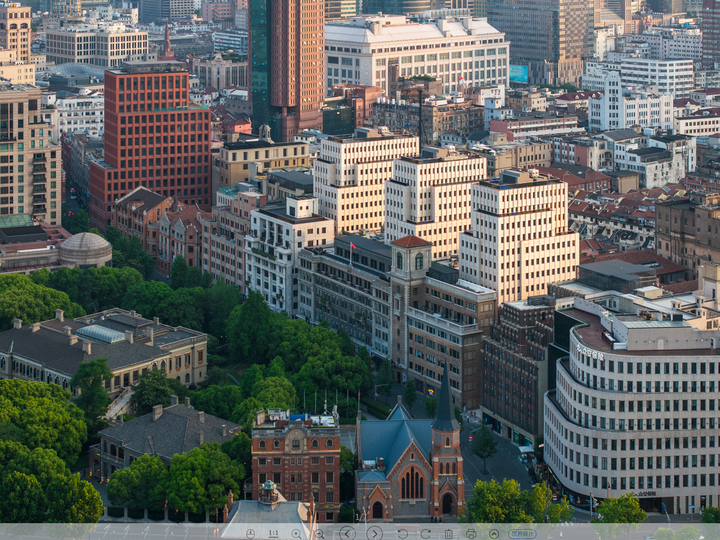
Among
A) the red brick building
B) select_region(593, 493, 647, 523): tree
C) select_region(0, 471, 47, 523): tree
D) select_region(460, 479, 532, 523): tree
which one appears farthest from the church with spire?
select_region(0, 471, 47, 523): tree

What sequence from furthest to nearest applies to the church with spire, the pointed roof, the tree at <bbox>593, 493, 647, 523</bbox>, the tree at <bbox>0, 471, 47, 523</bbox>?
1. the church with spire
2. the pointed roof
3. the tree at <bbox>0, 471, 47, 523</bbox>
4. the tree at <bbox>593, 493, 647, 523</bbox>

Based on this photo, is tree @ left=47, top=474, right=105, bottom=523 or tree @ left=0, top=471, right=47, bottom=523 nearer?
tree @ left=47, top=474, right=105, bottom=523

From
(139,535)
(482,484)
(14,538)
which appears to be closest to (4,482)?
(14,538)

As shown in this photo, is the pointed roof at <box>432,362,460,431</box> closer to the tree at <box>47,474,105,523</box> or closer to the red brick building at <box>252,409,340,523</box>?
the red brick building at <box>252,409,340,523</box>

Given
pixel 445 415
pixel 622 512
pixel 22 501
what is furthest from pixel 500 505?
pixel 22 501

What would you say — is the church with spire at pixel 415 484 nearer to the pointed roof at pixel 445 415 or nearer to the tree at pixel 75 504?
the pointed roof at pixel 445 415

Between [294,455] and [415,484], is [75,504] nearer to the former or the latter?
[294,455]
